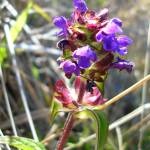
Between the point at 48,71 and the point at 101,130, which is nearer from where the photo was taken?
the point at 101,130

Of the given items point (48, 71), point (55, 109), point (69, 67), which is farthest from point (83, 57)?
point (48, 71)

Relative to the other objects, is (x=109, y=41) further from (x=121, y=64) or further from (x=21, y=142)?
(x=21, y=142)

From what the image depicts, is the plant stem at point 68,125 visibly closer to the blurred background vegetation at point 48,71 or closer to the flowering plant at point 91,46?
the flowering plant at point 91,46

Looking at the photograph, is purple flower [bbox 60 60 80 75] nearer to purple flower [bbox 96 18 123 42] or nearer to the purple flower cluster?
the purple flower cluster

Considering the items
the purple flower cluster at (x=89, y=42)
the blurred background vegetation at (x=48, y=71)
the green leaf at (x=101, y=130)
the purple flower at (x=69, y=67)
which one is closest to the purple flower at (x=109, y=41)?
the purple flower cluster at (x=89, y=42)

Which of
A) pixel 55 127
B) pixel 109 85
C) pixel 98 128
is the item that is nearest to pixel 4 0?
pixel 55 127

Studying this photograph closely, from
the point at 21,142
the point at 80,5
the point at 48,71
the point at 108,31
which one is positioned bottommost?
the point at 21,142

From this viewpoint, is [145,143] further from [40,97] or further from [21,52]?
[21,52]
